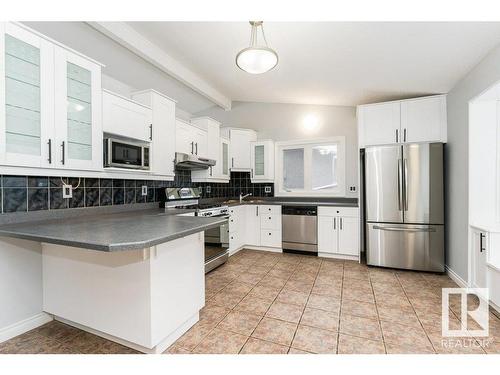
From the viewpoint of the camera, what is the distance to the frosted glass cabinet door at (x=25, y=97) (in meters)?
1.57

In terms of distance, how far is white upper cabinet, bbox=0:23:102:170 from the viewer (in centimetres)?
159

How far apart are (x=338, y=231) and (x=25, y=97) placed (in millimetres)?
3874

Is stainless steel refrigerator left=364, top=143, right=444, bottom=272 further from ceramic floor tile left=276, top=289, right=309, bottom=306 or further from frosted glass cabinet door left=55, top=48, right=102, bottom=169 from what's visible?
frosted glass cabinet door left=55, top=48, right=102, bottom=169

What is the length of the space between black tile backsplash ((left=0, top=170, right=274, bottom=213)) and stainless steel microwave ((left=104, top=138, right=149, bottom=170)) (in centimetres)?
38

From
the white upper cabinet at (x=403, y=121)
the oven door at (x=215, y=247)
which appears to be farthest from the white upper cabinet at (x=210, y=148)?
the white upper cabinet at (x=403, y=121)

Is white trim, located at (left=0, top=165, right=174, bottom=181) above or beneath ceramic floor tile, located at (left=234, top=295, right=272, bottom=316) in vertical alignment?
above

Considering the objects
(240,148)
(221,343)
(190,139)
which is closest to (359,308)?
(221,343)

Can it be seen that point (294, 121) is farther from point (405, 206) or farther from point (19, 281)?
point (19, 281)

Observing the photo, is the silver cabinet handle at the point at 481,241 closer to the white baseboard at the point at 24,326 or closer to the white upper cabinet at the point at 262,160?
the white upper cabinet at the point at 262,160

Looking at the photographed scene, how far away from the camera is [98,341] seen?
1.79m

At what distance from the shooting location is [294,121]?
4680 mm

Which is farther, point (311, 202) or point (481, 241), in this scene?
point (311, 202)

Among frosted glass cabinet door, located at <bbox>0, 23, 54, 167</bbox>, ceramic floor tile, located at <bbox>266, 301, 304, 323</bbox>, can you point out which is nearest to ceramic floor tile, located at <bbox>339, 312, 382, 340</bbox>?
ceramic floor tile, located at <bbox>266, 301, 304, 323</bbox>
